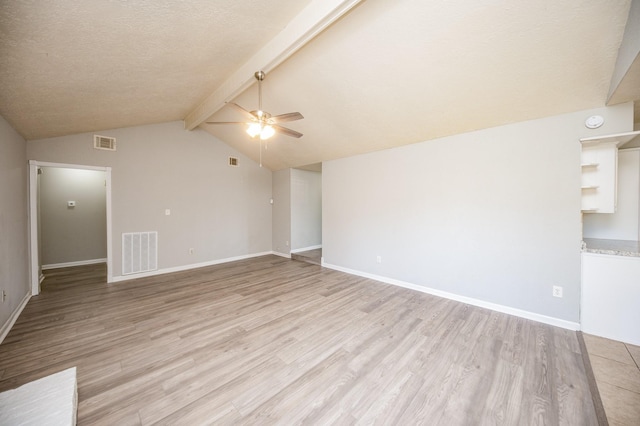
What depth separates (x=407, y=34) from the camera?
7.00ft

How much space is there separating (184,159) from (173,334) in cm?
381

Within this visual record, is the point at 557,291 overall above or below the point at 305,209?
below

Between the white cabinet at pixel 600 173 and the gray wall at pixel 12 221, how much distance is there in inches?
256

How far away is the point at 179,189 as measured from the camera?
4.98 metres

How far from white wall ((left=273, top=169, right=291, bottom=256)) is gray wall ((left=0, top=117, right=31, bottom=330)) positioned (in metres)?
4.45

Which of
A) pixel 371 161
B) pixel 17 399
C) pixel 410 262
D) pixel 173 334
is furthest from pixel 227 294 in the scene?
pixel 371 161

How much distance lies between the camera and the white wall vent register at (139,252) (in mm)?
4357

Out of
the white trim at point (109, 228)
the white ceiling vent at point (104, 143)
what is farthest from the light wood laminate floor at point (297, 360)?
the white ceiling vent at point (104, 143)

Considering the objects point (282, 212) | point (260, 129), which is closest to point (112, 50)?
point (260, 129)

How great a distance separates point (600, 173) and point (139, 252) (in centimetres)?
710

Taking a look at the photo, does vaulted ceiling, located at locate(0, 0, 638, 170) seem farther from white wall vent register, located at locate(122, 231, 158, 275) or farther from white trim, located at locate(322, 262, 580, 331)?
white trim, located at locate(322, 262, 580, 331)

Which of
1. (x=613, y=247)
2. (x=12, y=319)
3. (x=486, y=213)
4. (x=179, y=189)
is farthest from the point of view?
(x=179, y=189)

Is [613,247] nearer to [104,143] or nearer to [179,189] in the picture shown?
[179,189]

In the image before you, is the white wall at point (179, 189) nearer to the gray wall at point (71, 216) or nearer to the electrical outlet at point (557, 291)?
the gray wall at point (71, 216)
